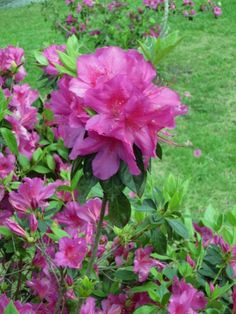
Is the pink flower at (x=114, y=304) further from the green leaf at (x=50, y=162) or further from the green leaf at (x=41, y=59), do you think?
the green leaf at (x=41, y=59)

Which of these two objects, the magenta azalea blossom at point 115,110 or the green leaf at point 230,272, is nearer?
the magenta azalea blossom at point 115,110

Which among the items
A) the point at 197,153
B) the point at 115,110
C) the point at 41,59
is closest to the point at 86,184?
the point at 115,110

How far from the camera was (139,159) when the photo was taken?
1.15 meters

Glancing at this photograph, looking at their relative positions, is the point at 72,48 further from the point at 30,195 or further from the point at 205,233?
the point at 205,233

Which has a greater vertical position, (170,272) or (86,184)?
(86,184)

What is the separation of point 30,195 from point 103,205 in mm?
293

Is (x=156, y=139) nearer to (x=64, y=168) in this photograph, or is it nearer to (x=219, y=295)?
(x=219, y=295)

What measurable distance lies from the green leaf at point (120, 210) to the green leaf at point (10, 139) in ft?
1.53

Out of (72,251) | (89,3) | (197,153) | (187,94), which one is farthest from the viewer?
(89,3)

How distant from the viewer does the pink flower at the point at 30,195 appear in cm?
146

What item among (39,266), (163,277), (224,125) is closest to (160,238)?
(163,277)

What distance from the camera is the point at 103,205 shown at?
1241 millimetres

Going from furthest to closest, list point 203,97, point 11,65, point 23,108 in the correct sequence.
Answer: point 203,97, point 11,65, point 23,108

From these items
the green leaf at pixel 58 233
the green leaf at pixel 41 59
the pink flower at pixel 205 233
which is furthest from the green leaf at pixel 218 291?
the green leaf at pixel 41 59
